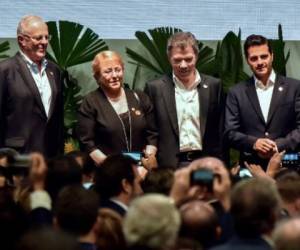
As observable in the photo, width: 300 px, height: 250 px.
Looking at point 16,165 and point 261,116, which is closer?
point 16,165

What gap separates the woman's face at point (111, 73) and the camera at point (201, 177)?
1.91 metres

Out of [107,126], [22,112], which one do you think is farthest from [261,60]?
[22,112]

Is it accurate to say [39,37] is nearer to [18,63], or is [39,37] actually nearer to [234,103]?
[18,63]

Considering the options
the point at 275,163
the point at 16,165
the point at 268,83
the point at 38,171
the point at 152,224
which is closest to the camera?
the point at 152,224

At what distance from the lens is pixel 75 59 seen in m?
7.09

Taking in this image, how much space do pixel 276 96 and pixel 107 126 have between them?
1039 millimetres

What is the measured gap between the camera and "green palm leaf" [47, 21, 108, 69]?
7047 millimetres

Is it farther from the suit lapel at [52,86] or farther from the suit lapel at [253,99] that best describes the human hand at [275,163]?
the suit lapel at [52,86]

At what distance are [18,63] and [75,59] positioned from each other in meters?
1.15

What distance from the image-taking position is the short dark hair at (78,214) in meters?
3.64

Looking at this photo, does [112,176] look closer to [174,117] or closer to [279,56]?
[174,117]

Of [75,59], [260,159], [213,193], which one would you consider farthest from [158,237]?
[75,59]

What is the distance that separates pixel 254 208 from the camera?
3578mm

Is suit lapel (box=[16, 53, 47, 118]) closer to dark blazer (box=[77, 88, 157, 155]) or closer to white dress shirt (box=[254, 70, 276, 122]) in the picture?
dark blazer (box=[77, 88, 157, 155])
